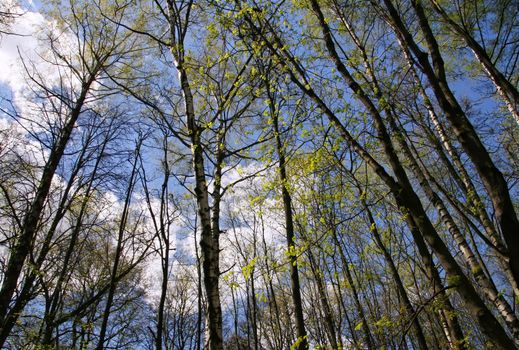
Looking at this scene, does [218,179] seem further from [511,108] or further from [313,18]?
[511,108]

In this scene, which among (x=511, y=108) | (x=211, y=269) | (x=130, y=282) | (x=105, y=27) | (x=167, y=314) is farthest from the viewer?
(x=167, y=314)

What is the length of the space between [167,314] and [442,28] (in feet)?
62.0

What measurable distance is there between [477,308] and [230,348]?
22.7m

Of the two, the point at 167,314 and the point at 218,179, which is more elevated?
the point at 167,314

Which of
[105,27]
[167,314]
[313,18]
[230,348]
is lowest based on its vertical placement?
[230,348]

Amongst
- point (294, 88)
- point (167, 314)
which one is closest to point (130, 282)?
point (167, 314)

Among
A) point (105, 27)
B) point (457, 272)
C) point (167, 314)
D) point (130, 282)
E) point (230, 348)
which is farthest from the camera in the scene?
point (230, 348)

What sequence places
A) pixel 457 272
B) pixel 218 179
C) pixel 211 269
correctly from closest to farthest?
pixel 457 272 → pixel 211 269 → pixel 218 179

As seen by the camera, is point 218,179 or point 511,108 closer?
point 218,179

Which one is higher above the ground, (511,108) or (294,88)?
(511,108)

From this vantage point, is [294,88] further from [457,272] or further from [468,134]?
[457,272]

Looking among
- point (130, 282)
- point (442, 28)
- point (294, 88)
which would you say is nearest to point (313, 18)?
point (442, 28)

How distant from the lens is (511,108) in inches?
248

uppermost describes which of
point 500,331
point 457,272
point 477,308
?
point 457,272
